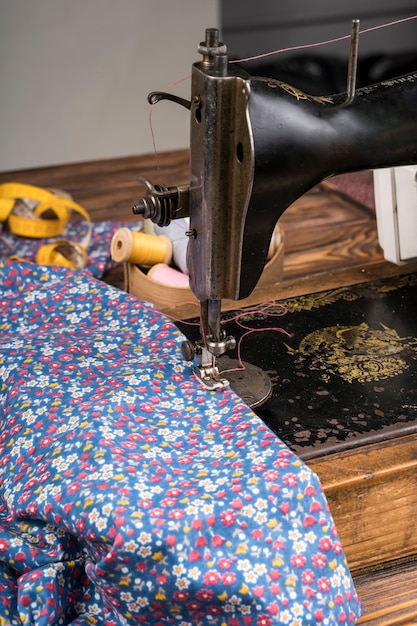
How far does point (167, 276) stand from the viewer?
1595 mm

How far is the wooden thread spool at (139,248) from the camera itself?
1.60 metres

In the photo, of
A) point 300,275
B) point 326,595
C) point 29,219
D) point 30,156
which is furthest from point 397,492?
point 30,156

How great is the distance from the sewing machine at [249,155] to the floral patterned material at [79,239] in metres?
0.69

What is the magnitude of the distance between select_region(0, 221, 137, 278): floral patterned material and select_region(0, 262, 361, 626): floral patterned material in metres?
0.61

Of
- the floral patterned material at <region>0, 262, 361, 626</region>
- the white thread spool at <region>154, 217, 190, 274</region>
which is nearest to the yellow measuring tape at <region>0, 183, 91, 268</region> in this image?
the white thread spool at <region>154, 217, 190, 274</region>

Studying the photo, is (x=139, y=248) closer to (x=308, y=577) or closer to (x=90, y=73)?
(x=308, y=577)

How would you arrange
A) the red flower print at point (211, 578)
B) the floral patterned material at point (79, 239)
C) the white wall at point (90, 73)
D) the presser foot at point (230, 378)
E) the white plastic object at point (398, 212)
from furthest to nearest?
the white wall at point (90, 73) < the floral patterned material at point (79, 239) < the white plastic object at point (398, 212) < the presser foot at point (230, 378) < the red flower print at point (211, 578)

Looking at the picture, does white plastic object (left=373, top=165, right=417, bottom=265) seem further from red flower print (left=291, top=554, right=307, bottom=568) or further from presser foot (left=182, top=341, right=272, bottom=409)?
red flower print (left=291, top=554, right=307, bottom=568)

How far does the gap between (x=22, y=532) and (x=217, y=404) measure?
28 centimetres

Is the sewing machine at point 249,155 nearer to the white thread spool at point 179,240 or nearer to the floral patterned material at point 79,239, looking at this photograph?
the white thread spool at point 179,240

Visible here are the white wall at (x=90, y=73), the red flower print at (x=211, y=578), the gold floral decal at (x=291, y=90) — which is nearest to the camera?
the red flower print at (x=211, y=578)

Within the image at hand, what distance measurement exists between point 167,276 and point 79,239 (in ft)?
1.35

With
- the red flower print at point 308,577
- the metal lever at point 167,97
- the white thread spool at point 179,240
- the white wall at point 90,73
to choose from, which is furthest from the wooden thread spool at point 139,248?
the white wall at point 90,73

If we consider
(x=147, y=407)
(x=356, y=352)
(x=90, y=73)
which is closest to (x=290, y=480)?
(x=147, y=407)
